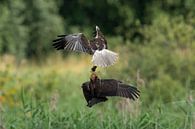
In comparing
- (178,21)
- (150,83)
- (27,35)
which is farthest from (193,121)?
(27,35)

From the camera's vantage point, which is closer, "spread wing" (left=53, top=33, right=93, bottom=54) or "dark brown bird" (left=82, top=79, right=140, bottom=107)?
"spread wing" (left=53, top=33, right=93, bottom=54)

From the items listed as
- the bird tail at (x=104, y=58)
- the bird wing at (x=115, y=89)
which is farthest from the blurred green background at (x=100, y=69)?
the bird tail at (x=104, y=58)

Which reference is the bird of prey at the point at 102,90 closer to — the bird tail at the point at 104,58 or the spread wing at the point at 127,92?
the spread wing at the point at 127,92

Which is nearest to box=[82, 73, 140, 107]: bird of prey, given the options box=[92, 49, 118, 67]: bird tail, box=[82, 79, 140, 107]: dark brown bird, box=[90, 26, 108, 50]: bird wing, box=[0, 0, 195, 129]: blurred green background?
box=[82, 79, 140, 107]: dark brown bird

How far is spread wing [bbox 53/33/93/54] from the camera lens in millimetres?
4574

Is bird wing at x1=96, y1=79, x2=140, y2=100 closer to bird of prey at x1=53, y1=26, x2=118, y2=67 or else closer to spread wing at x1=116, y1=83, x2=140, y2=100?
spread wing at x1=116, y1=83, x2=140, y2=100

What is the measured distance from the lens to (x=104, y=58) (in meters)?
4.42

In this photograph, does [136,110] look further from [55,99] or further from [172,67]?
[172,67]

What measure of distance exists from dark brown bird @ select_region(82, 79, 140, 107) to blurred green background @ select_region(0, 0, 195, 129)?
52 centimetres

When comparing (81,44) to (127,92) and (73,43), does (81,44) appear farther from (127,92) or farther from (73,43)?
(127,92)

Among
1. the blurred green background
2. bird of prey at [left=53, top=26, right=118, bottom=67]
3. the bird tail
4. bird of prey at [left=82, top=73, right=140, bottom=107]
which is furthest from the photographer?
the blurred green background

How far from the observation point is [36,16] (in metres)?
29.2

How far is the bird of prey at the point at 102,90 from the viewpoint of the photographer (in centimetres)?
482

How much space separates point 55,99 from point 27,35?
23279 millimetres
